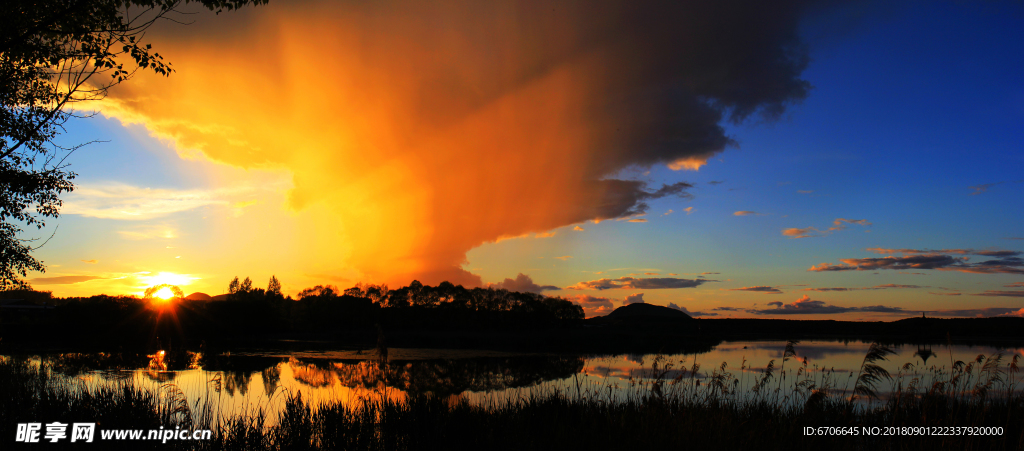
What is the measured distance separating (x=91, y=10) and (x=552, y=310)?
354 ft

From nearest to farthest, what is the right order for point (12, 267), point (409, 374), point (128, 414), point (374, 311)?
point (128, 414), point (12, 267), point (409, 374), point (374, 311)

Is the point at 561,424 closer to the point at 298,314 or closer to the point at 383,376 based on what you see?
the point at 383,376

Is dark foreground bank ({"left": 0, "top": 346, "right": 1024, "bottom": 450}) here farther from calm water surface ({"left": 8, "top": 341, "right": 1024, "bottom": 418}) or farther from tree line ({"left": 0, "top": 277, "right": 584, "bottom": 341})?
tree line ({"left": 0, "top": 277, "right": 584, "bottom": 341})

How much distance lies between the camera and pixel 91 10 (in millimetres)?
10891

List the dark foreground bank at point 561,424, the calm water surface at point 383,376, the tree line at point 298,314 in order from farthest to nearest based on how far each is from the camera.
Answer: the tree line at point 298,314 < the calm water surface at point 383,376 < the dark foreground bank at point 561,424

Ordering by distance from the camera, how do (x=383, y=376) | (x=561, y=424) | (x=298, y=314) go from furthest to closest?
(x=298, y=314)
(x=383, y=376)
(x=561, y=424)

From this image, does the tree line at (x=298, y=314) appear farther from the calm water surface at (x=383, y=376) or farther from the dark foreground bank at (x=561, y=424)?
the dark foreground bank at (x=561, y=424)

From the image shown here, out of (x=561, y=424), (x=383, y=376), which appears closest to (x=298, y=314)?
(x=383, y=376)

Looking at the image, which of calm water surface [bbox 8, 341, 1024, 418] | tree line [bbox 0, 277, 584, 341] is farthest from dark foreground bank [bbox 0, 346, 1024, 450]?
tree line [bbox 0, 277, 584, 341]

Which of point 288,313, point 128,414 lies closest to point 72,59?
point 128,414

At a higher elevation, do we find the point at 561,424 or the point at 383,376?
the point at 561,424

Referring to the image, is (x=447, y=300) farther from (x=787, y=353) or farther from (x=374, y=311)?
(x=787, y=353)

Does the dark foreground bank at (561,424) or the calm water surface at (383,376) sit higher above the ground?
the dark foreground bank at (561,424)

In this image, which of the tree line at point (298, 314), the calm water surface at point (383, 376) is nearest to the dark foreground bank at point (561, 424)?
the calm water surface at point (383, 376)
